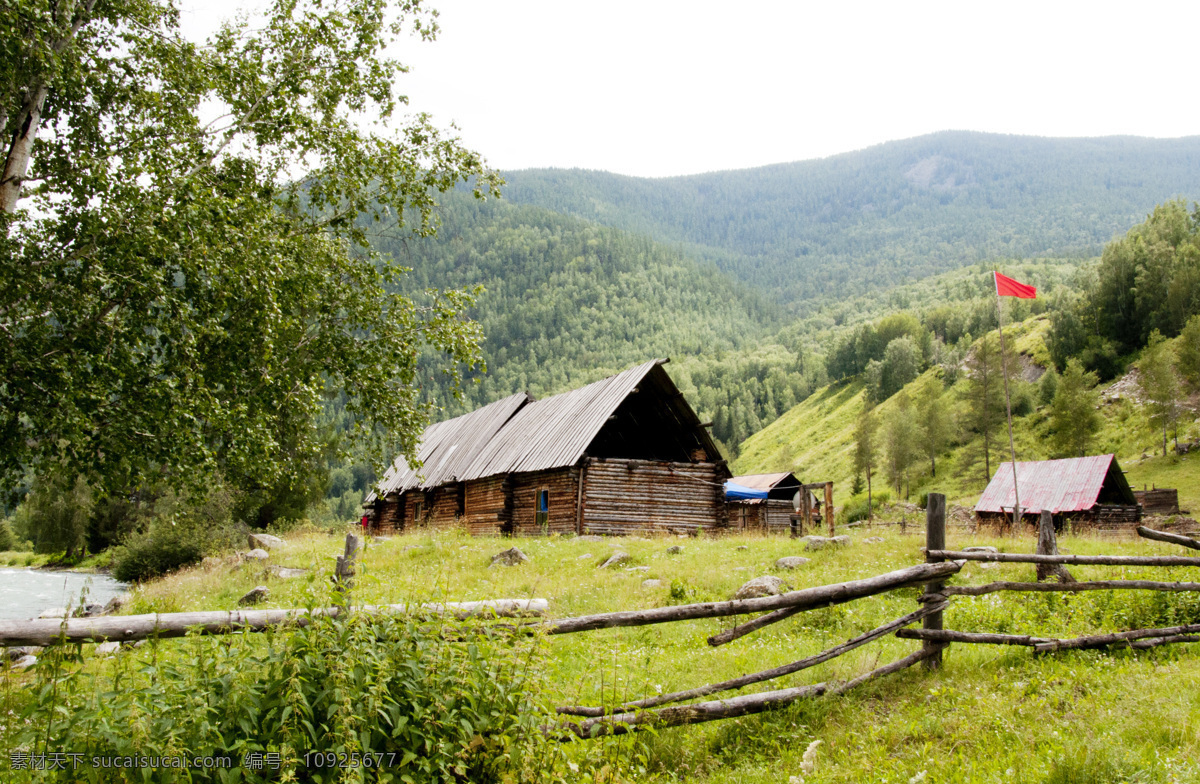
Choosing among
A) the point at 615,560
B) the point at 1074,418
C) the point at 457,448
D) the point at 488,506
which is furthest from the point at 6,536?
the point at 1074,418

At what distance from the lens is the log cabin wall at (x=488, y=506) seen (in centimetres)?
2870

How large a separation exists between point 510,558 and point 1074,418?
62834 mm

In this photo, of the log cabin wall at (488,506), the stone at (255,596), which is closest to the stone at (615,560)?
the stone at (255,596)

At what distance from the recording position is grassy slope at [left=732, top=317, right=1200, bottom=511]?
187 ft

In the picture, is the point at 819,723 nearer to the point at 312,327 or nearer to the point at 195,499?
the point at 195,499

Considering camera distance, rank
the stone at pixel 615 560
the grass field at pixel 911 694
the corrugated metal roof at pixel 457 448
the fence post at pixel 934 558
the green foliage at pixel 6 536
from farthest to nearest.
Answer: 1. the green foliage at pixel 6 536
2. the corrugated metal roof at pixel 457 448
3. the stone at pixel 615 560
4. the fence post at pixel 934 558
5. the grass field at pixel 911 694

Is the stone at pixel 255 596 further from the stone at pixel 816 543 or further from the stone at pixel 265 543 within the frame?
the stone at pixel 816 543

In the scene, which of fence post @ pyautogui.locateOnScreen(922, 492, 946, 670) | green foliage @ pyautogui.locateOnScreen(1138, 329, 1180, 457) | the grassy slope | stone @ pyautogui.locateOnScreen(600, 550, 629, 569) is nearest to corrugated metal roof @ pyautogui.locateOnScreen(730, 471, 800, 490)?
the grassy slope

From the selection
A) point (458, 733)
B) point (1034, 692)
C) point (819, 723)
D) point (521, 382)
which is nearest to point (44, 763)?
point (458, 733)

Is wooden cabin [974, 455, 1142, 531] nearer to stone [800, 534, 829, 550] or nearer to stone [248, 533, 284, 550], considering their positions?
stone [800, 534, 829, 550]

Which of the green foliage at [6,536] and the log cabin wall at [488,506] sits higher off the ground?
the log cabin wall at [488,506]

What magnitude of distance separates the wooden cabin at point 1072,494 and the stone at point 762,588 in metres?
27.5

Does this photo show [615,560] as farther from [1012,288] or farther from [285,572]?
[1012,288]

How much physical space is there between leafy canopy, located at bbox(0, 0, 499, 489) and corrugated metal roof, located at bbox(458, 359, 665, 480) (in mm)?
10298
